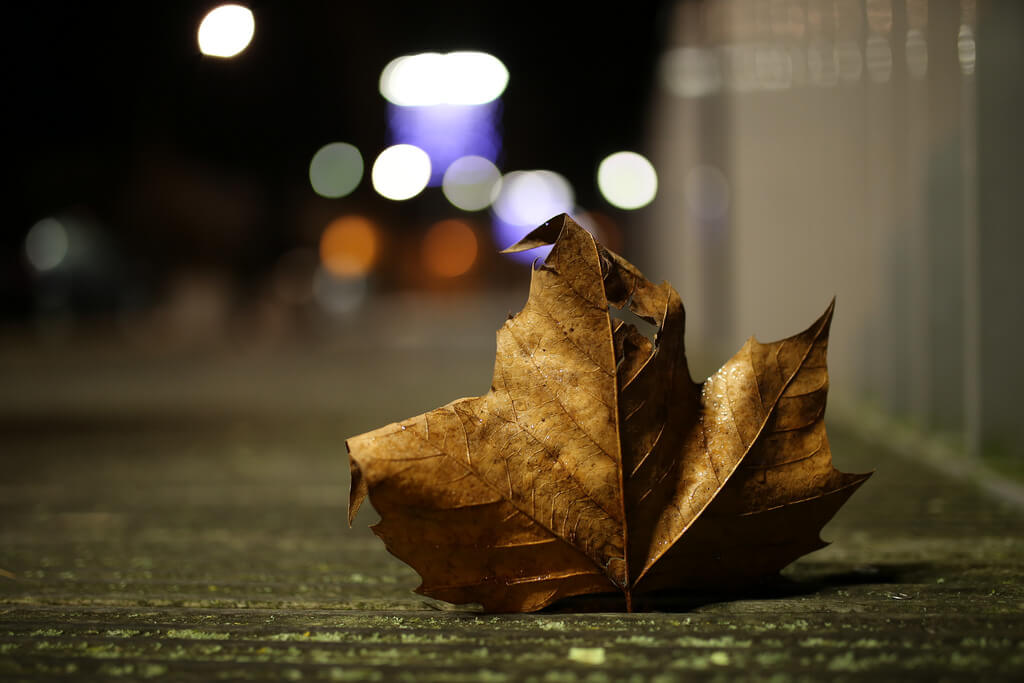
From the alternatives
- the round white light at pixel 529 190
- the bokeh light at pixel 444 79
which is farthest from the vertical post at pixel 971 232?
the round white light at pixel 529 190

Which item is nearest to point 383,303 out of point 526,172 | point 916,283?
point 526,172

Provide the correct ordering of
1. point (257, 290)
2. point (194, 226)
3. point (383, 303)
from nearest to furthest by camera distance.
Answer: point (194, 226) < point (257, 290) < point (383, 303)

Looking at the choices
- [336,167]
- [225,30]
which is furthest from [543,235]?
[336,167]

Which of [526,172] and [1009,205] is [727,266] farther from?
[526,172]

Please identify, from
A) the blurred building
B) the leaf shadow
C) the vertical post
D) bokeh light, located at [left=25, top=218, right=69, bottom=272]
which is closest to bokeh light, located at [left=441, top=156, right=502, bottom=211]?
the blurred building

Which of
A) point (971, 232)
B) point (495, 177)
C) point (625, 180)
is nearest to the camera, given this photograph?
point (971, 232)

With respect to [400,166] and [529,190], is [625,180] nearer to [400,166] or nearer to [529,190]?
[529,190]

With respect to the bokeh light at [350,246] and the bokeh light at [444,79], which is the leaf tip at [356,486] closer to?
the bokeh light at [444,79]
